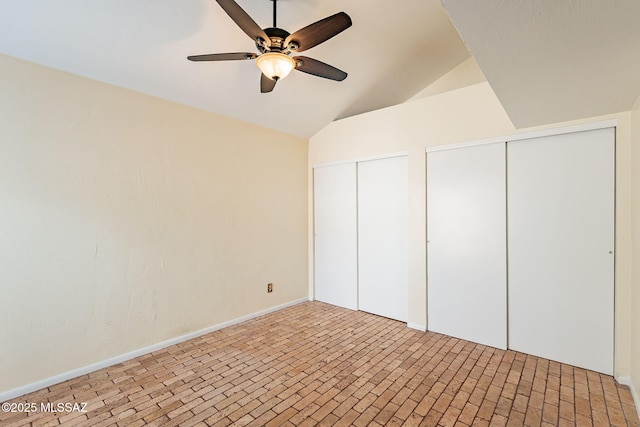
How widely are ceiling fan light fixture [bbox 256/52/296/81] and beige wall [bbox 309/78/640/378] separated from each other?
1784 mm

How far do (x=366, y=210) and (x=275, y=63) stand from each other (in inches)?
89.0

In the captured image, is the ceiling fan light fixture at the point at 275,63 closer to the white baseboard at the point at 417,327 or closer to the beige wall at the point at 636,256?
the beige wall at the point at 636,256

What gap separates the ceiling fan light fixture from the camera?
6.20 ft

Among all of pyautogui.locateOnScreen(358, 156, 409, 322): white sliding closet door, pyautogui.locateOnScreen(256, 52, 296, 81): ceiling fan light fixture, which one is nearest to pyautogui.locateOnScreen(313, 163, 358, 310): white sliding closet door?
pyautogui.locateOnScreen(358, 156, 409, 322): white sliding closet door

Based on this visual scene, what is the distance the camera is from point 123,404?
6.63ft

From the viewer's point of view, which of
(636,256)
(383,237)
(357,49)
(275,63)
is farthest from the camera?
(383,237)

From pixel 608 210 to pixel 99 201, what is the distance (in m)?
4.17

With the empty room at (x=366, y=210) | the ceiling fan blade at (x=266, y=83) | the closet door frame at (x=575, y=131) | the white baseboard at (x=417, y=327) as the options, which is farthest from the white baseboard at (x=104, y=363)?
the closet door frame at (x=575, y=131)

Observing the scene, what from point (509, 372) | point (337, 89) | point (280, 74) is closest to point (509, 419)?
point (509, 372)

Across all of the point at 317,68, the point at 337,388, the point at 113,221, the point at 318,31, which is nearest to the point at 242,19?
the point at 318,31

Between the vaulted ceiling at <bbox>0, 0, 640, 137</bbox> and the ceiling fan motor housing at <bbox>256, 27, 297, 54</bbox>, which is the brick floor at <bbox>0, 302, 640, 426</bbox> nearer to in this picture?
the vaulted ceiling at <bbox>0, 0, 640, 137</bbox>

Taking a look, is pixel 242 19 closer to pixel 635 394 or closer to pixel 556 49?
pixel 556 49

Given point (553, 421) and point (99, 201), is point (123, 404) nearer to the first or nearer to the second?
point (99, 201)

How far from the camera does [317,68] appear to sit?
2176mm
